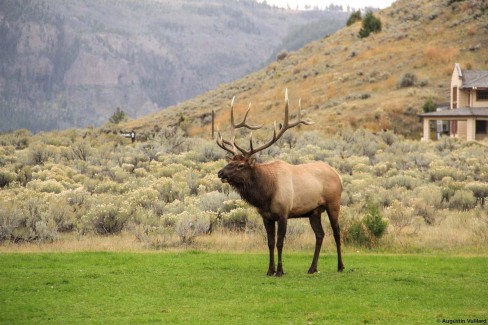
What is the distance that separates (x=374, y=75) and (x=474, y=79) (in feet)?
45.8

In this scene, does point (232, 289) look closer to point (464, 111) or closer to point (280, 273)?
point (280, 273)

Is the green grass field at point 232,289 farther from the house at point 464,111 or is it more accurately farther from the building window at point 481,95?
the building window at point 481,95

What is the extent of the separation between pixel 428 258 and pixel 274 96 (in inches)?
2300

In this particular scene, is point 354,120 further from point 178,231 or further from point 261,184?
point 261,184

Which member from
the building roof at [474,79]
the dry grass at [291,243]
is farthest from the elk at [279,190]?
the building roof at [474,79]

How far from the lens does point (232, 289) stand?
13.6 meters

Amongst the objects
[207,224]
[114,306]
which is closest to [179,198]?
[207,224]

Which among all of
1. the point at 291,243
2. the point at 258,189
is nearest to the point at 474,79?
the point at 291,243

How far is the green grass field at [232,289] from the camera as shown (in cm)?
1170

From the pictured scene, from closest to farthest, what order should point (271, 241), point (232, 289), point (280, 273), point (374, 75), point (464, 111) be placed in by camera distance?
point (232, 289) < point (280, 273) < point (271, 241) < point (464, 111) < point (374, 75)

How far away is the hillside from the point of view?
62156 millimetres

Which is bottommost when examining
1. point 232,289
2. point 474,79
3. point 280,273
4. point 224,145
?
point 232,289

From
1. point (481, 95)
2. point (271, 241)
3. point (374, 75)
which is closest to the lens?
point (271, 241)

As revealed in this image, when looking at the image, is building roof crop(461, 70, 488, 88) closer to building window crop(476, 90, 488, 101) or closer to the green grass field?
building window crop(476, 90, 488, 101)
